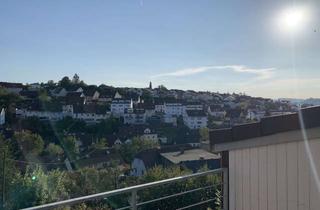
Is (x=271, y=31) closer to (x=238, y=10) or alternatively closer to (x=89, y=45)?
(x=238, y=10)

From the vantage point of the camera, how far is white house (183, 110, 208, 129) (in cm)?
5138

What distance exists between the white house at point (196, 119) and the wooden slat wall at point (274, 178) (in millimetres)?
47692

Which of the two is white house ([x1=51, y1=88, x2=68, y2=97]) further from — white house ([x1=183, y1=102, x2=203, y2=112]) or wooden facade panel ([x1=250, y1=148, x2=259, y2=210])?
wooden facade panel ([x1=250, y1=148, x2=259, y2=210])

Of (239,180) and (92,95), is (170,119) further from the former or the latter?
(239,180)

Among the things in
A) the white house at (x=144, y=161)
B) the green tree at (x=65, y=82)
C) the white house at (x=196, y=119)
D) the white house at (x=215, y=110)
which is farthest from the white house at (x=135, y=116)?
the white house at (x=144, y=161)

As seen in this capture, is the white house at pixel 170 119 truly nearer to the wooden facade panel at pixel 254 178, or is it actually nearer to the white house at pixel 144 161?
the white house at pixel 144 161

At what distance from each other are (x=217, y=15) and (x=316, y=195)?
281 inches

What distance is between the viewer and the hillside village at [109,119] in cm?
3684

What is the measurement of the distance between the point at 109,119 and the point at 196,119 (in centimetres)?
1201

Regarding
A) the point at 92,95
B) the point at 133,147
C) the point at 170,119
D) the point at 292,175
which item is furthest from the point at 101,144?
the point at 292,175

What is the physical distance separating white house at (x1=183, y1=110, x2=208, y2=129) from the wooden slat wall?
47692mm

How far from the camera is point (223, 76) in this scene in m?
25.5

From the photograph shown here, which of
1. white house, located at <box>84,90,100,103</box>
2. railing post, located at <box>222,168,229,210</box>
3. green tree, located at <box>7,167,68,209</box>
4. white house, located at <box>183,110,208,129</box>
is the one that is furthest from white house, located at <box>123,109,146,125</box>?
railing post, located at <box>222,168,229,210</box>

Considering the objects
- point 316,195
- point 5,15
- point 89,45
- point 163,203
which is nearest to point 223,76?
point 89,45
